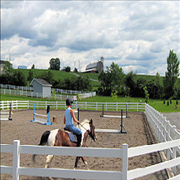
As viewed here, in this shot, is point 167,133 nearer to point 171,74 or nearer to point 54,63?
point 171,74

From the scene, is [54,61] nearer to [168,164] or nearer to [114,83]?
[114,83]

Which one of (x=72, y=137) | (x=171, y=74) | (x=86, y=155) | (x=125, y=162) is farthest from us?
(x=171, y=74)

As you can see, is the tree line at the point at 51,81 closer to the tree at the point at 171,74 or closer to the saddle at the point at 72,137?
the tree at the point at 171,74

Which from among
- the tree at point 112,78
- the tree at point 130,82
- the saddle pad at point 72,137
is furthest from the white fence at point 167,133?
the tree at point 112,78

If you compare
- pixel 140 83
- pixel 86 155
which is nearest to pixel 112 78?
pixel 140 83

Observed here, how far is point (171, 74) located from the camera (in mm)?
60375

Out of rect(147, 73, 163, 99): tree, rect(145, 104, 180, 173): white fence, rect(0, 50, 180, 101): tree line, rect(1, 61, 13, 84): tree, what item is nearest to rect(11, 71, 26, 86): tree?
rect(0, 50, 180, 101): tree line

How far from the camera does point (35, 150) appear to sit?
4.05 meters

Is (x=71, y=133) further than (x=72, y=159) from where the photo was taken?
No

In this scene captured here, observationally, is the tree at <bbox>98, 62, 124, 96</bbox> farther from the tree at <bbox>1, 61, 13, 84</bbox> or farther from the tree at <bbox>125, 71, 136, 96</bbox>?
the tree at <bbox>1, 61, 13, 84</bbox>

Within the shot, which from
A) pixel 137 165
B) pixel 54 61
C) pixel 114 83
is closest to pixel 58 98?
pixel 114 83

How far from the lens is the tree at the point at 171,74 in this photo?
195ft

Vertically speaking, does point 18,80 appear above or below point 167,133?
above

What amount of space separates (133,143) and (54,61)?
14418cm
